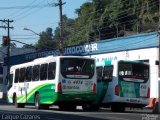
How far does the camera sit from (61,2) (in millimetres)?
46094

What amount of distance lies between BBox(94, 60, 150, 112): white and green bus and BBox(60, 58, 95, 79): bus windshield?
1.43 meters

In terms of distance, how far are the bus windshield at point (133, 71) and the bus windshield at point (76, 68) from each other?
1743 mm

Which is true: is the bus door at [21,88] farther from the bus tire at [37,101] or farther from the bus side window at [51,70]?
the bus side window at [51,70]

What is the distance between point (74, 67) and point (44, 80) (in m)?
2.37

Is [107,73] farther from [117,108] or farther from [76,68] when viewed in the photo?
[76,68]

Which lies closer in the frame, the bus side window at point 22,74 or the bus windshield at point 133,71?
the bus windshield at point 133,71

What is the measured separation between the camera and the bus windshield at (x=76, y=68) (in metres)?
26.1

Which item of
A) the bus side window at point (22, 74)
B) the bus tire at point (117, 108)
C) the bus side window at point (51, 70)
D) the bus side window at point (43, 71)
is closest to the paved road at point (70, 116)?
the bus side window at point (51, 70)

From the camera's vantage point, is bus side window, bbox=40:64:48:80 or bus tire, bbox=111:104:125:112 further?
bus tire, bbox=111:104:125:112

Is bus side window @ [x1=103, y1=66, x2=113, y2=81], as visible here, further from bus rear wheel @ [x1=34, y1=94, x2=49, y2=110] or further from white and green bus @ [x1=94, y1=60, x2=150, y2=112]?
bus rear wheel @ [x1=34, y1=94, x2=49, y2=110]

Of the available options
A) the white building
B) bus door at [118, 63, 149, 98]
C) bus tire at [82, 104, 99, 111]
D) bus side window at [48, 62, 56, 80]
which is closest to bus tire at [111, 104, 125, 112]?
bus tire at [82, 104, 99, 111]

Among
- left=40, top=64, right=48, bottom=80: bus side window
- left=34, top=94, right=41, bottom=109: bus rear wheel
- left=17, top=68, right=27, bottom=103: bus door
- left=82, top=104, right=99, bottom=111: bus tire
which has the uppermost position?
left=40, top=64, right=48, bottom=80: bus side window

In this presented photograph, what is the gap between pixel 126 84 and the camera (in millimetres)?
27094

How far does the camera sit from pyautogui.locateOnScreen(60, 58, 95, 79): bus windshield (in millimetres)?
26125
